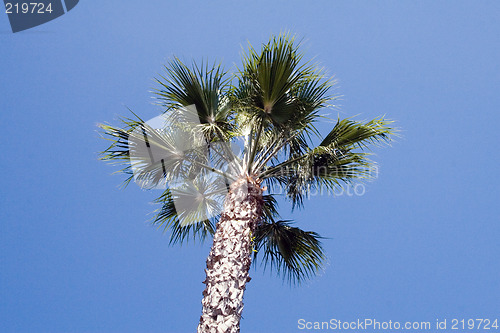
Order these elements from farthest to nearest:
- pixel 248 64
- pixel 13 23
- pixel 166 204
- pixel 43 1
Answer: pixel 13 23, pixel 43 1, pixel 166 204, pixel 248 64

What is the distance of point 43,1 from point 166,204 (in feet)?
16.4

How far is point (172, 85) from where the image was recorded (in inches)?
235

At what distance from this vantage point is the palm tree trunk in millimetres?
4438

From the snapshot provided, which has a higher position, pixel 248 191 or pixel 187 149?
pixel 187 149

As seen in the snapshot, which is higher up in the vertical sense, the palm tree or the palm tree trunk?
the palm tree

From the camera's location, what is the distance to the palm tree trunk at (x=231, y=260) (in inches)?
175

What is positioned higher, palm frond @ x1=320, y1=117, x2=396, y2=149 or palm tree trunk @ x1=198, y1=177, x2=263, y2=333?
palm frond @ x1=320, y1=117, x2=396, y2=149

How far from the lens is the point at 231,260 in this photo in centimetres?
478

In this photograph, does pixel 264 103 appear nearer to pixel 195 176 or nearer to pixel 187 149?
pixel 187 149

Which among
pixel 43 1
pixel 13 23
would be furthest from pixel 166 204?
pixel 13 23

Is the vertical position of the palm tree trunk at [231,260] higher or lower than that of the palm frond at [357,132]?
lower

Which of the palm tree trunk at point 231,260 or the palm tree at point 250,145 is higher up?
the palm tree at point 250,145

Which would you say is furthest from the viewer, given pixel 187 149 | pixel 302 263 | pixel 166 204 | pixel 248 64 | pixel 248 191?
pixel 166 204

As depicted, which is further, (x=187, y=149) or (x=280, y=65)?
(x=187, y=149)
